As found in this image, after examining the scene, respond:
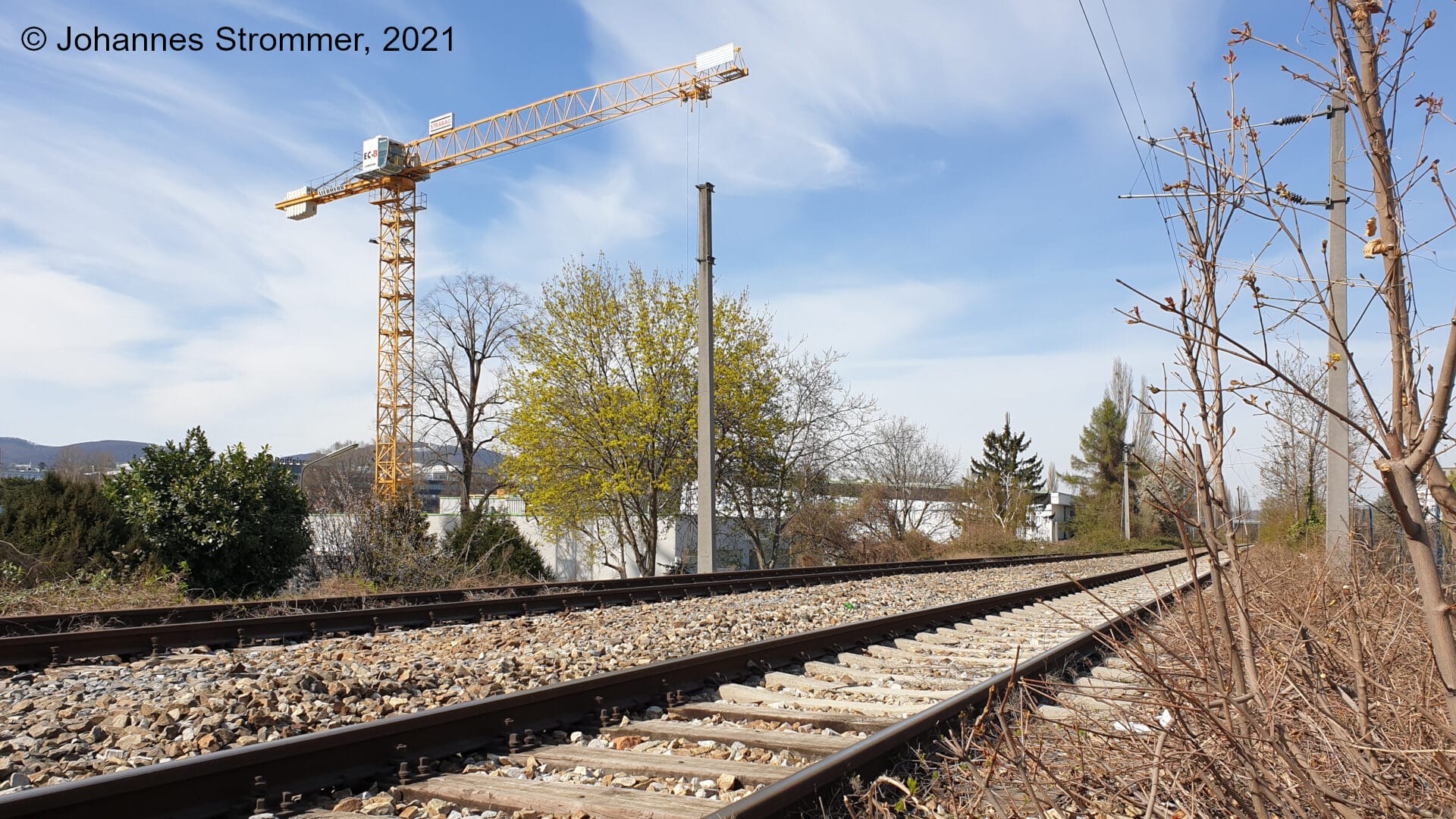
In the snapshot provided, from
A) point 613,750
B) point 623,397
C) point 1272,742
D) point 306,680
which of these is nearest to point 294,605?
point 306,680

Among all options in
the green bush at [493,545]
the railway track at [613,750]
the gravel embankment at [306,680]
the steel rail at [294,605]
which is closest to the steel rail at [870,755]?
the railway track at [613,750]

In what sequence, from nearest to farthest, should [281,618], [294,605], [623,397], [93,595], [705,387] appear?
[281,618] < [294,605] < [93,595] < [705,387] < [623,397]

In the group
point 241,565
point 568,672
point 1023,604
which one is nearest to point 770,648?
point 568,672

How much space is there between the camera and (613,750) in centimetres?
513

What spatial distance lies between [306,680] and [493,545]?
16.0 meters

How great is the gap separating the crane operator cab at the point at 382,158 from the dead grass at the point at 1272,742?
64.7 metres

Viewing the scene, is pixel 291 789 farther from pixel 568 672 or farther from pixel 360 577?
pixel 360 577

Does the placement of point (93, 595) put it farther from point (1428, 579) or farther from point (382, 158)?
point (382, 158)

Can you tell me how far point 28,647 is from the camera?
292 inches

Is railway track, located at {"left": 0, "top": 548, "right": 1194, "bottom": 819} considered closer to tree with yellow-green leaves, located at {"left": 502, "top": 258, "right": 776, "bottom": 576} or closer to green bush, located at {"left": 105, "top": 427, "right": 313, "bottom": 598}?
green bush, located at {"left": 105, "top": 427, "right": 313, "bottom": 598}

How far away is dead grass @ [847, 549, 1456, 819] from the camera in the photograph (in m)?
2.38

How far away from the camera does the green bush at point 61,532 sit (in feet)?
50.7

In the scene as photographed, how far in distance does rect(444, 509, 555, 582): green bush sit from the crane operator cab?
4390 cm

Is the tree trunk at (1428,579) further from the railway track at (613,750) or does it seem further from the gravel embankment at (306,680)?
the gravel embankment at (306,680)
